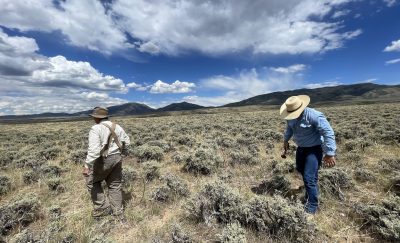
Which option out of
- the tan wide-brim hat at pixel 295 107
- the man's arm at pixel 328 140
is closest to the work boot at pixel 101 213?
the tan wide-brim hat at pixel 295 107

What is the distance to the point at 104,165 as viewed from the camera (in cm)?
504

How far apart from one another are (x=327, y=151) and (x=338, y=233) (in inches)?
55.1

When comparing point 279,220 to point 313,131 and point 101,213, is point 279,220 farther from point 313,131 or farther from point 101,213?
point 101,213

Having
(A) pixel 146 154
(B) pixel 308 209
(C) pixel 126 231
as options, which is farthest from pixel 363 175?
(A) pixel 146 154

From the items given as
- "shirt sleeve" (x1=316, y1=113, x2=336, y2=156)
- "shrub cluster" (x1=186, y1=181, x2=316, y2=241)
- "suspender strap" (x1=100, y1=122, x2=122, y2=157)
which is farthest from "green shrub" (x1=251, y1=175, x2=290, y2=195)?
"suspender strap" (x1=100, y1=122, x2=122, y2=157)

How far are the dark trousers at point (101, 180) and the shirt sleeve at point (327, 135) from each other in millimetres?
4134

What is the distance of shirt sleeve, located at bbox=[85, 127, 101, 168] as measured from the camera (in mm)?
4730

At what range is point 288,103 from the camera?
15.8ft

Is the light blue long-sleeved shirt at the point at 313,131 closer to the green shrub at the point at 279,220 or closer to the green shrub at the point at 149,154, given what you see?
the green shrub at the point at 279,220

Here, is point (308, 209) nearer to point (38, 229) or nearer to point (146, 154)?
point (38, 229)

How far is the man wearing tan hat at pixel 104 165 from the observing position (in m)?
4.91

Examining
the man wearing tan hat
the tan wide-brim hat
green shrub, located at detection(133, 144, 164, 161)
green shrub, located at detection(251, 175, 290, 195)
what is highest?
the tan wide-brim hat

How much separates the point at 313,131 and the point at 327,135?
31 cm

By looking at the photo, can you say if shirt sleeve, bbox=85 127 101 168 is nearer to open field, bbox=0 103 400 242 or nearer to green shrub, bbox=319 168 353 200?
open field, bbox=0 103 400 242
